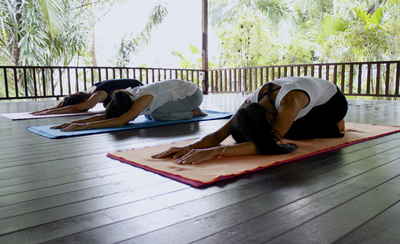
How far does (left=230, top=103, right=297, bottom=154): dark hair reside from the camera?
171cm

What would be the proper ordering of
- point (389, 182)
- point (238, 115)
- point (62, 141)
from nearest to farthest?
point (389, 182) < point (238, 115) < point (62, 141)

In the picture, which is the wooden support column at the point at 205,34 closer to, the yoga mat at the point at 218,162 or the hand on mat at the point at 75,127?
the hand on mat at the point at 75,127

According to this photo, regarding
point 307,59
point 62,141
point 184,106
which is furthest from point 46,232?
point 307,59

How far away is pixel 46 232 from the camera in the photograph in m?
0.96

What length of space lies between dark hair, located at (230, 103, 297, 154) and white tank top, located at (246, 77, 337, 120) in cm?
17

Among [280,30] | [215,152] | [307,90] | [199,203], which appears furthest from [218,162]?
[280,30]

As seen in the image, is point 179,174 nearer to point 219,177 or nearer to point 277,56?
point 219,177

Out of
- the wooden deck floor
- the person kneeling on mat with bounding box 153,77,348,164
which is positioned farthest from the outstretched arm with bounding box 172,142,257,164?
the wooden deck floor

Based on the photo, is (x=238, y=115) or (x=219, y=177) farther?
(x=238, y=115)

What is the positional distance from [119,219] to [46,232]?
0.20 metres

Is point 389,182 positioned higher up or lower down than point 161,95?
lower down

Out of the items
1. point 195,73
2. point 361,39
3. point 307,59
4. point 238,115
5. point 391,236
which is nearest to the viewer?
point 391,236

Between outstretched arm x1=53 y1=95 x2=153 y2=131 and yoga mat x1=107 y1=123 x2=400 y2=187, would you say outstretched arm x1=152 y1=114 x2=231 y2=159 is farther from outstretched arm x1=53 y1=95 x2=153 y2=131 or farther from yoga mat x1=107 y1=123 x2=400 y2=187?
outstretched arm x1=53 y1=95 x2=153 y2=131

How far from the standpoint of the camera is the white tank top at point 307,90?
6.05 feet
